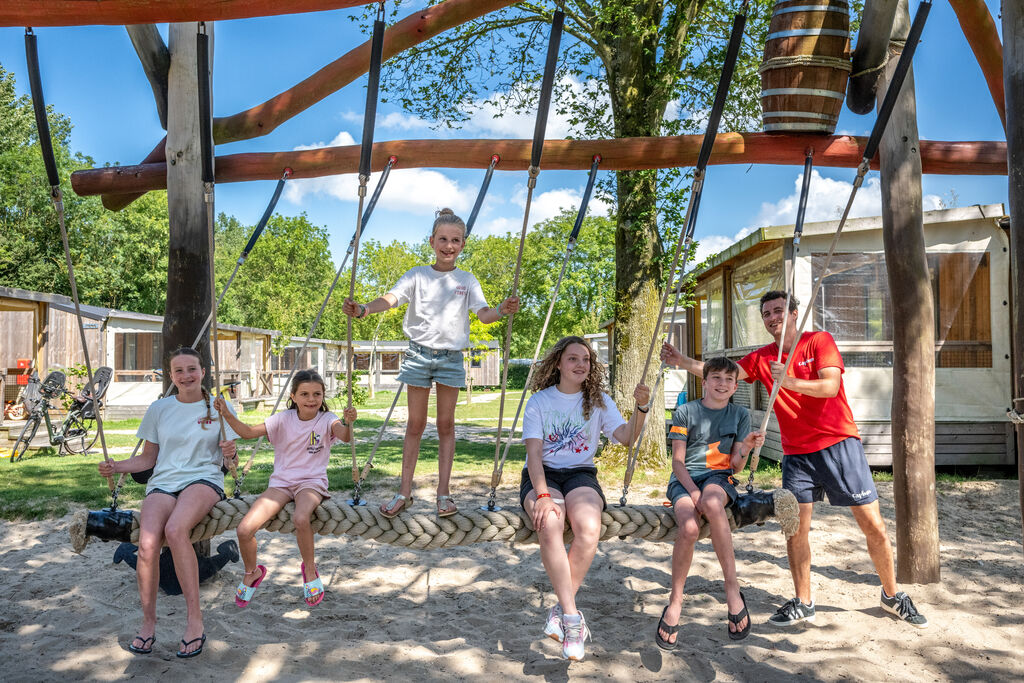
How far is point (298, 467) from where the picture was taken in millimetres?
3381

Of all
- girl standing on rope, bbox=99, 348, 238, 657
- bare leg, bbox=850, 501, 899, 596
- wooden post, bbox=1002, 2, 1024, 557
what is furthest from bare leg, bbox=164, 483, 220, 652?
wooden post, bbox=1002, 2, 1024, 557

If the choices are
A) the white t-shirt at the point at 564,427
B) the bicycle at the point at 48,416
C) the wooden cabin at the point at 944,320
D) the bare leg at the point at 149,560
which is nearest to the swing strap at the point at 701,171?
the white t-shirt at the point at 564,427

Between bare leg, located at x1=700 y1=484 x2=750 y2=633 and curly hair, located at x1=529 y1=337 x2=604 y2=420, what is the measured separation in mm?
594

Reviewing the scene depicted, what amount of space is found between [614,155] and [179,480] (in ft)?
8.71

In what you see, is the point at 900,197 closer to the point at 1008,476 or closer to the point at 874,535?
the point at 874,535

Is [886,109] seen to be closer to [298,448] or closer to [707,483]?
[707,483]

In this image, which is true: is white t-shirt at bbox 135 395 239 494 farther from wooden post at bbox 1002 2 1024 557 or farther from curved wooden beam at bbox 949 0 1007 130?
curved wooden beam at bbox 949 0 1007 130

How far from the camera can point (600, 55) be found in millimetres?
8492

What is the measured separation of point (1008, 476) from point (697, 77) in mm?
5497

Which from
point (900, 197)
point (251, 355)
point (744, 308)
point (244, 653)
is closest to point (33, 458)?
point (244, 653)

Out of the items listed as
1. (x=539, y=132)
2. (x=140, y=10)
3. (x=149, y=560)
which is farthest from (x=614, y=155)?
(x=149, y=560)

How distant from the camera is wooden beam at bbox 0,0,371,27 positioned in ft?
8.89

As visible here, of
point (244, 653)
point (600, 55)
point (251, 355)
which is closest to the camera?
point (244, 653)

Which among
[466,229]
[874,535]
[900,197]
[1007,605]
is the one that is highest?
[900,197]
